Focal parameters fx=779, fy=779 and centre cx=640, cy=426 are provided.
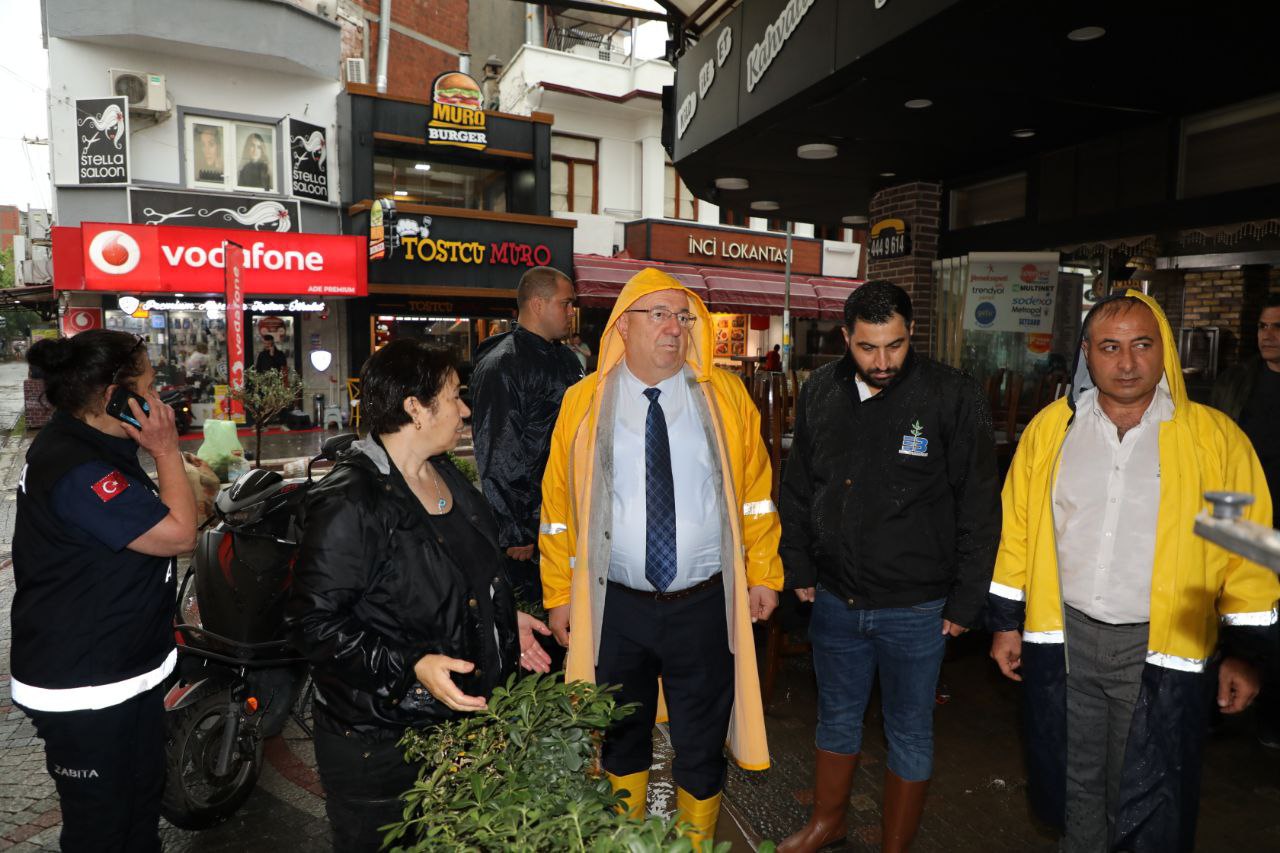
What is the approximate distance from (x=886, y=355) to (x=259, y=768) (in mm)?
3313

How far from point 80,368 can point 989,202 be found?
8.56m

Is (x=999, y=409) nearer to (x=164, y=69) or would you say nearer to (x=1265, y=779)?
(x=1265, y=779)

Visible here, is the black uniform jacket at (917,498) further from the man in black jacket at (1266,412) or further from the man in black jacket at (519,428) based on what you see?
the man in black jacket at (1266,412)

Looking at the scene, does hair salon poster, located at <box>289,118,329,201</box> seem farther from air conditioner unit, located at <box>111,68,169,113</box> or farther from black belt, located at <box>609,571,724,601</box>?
black belt, located at <box>609,571,724,601</box>

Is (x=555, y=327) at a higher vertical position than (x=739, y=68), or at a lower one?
lower

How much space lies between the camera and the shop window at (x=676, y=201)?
21781mm

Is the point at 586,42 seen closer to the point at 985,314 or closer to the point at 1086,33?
the point at 985,314

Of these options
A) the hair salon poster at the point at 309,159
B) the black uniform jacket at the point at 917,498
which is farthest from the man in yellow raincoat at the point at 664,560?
the hair salon poster at the point at 309,159

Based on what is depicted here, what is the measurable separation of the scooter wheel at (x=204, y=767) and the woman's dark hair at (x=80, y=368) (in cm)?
153

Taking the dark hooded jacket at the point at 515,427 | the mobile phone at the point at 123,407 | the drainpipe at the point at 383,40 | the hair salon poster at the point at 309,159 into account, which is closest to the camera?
the mobile phone at the point at 123,407

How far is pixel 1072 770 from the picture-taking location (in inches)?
105

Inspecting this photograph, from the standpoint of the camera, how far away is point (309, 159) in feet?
54.6

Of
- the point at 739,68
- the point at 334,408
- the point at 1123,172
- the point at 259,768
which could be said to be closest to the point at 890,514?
the point at 259,768

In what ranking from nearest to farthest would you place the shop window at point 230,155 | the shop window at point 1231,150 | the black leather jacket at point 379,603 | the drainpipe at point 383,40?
the black leather jacket at point 379,603
the shop window at point 1231,150
the shop window at point 230,155
the drainpipe at point 383,40
